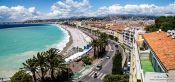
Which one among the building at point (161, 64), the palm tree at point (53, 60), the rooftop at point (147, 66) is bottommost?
the palm tree at point (53, 60)

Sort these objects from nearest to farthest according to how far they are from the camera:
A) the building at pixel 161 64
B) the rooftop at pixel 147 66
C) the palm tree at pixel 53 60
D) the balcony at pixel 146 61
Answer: the building at pixel 161 64 < the rooftop at pixel 147 66 < the balcony at pixel 146 61 < the palm tree at pixel 53 60

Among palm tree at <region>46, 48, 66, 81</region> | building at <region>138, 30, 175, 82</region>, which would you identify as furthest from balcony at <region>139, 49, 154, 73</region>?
palm tree at <region>46, 48, 66, 81</region>

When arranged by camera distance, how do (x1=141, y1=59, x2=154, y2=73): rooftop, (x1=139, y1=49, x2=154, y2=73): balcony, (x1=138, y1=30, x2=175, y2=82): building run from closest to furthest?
(x1=138, y1=30, x2=175, y2=82): building < (x1=141, y1=59, x2=154, y2=73): rooftop < (x1=139, y1=49, x2=154, y2=73): balcony

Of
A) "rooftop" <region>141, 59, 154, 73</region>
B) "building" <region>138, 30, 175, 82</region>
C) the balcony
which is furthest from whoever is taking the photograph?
the balcony

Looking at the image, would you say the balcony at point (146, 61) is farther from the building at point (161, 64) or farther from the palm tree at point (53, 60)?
the palm tree at point (53, 60)

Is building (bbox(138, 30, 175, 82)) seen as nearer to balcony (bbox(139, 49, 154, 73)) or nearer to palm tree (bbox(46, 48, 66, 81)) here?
balcony (bbox(139, 49, 154, 73))

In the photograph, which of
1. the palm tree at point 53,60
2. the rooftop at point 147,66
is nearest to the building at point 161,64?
the rooftop at point 147,66

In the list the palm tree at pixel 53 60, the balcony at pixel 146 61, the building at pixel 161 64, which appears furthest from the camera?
the palm tree at pixel 53 60

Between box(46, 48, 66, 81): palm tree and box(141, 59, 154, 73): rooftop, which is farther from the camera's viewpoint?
box(46, 48, 66, 81): palm tree

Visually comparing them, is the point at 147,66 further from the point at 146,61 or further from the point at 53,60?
the point at 53,60

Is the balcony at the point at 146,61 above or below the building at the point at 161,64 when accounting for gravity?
below

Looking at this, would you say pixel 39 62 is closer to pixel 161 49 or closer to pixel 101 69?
pixel 101 69
